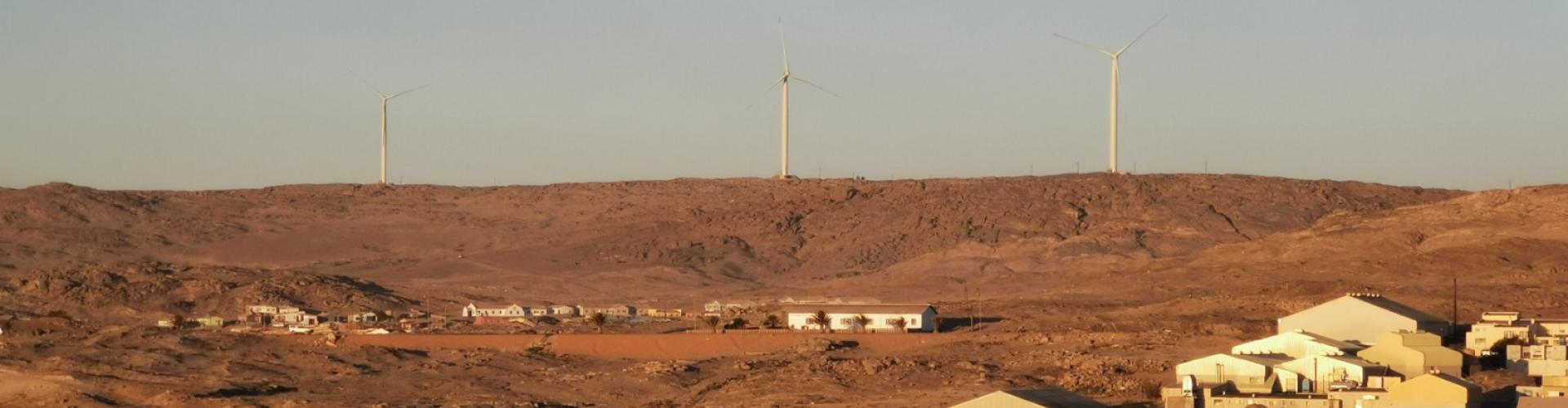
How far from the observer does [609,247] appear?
4791 inches

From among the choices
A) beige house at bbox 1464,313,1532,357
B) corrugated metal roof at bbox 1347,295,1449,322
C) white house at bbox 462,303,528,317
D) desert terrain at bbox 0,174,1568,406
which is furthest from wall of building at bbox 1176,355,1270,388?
white house at bbox 462,303,528,317

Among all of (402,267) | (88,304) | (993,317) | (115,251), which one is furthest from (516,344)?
(115,251)

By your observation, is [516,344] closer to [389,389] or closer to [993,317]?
[389,389]

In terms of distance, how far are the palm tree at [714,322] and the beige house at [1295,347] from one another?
2468 cm

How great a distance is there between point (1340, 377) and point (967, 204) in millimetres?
77855

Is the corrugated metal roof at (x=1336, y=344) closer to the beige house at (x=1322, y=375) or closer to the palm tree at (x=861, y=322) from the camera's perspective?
the beige house at (x=1322, y=375)

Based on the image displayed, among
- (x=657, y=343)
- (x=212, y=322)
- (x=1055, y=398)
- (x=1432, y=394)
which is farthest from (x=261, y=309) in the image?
(x=1432, y=394)

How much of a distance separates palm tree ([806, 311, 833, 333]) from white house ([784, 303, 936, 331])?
0.08 ft

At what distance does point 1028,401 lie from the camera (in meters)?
39.6

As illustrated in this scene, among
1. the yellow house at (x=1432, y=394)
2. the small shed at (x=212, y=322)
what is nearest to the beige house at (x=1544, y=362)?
the yellow house at (x=1432, y=394)

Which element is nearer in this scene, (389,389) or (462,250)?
(389,389)

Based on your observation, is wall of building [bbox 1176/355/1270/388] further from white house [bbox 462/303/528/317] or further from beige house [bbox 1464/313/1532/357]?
white house [bbox 462/303/528/317]

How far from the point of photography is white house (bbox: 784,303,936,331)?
75812mm

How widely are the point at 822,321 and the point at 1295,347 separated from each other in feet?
81.3
